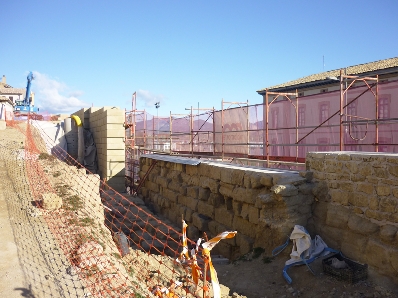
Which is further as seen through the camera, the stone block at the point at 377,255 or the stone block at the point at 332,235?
the stone block at the point at 332,235

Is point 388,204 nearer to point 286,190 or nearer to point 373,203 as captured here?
point 373,203

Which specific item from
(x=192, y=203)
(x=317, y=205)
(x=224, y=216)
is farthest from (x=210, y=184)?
(x=317, y=205)

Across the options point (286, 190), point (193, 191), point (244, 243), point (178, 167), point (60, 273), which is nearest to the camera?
point (60, 273)

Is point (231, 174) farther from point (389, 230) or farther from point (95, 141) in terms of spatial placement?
point (95, 141)

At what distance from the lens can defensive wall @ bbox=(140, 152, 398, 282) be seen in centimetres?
514

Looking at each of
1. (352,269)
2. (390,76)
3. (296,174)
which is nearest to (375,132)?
(296,174)

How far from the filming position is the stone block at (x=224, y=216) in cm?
770

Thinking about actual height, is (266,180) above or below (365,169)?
below

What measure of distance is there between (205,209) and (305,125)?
395 cm

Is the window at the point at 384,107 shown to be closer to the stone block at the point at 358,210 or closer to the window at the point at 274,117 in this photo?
the window at the point at 274,117

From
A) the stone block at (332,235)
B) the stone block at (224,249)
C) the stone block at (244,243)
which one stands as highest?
the stone block at (332,235)

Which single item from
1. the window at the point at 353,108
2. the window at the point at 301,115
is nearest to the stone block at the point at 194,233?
the window at the point at 301,115

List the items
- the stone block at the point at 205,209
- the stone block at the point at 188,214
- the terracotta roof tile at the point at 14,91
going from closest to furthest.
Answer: the stone block at the point at 205,209 → the stone block at the point at 188,214 → the terracotta roof tile at the point at 14,91

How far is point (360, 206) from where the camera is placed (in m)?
5.48
